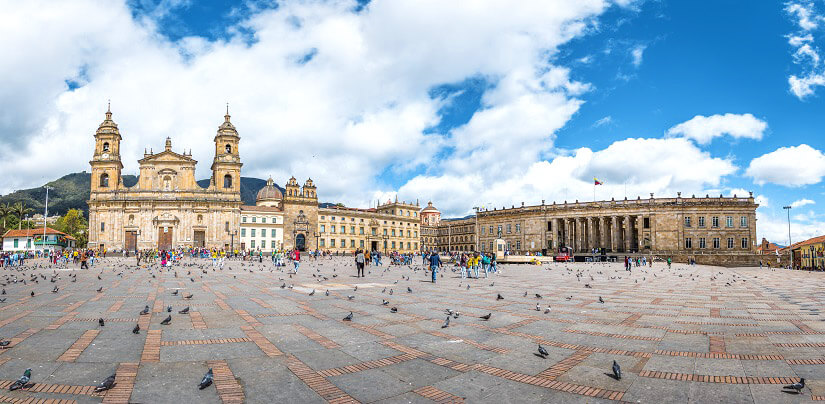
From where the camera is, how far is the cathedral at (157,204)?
2672 inches

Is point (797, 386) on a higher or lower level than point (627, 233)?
lower

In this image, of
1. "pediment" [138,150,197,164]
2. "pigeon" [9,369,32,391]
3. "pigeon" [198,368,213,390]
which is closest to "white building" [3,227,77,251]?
"pediment" [138,150,197,164]

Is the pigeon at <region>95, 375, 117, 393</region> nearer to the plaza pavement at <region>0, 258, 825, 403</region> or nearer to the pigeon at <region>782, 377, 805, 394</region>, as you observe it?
the plaza pavement at <region>0, 258, 825, 403</region>

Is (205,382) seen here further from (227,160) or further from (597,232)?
(597,232)

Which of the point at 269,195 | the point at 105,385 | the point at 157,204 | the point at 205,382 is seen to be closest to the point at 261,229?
the point at 157,204

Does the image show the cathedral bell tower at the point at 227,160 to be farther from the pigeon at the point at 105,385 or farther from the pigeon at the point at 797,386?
the pigeon at the point at 797,386

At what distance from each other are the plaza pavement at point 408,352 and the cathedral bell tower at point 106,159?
69834mm

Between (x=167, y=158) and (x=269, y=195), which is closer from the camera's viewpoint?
(x=167, y=158)

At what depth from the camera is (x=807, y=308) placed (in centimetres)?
1216

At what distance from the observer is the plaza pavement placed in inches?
205

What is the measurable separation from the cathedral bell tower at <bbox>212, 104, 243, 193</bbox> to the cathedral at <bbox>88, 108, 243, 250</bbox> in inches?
9.4

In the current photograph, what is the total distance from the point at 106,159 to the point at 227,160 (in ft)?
60.5

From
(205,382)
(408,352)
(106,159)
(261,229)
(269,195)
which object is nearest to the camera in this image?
(205,382)

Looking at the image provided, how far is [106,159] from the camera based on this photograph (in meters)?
69.3
